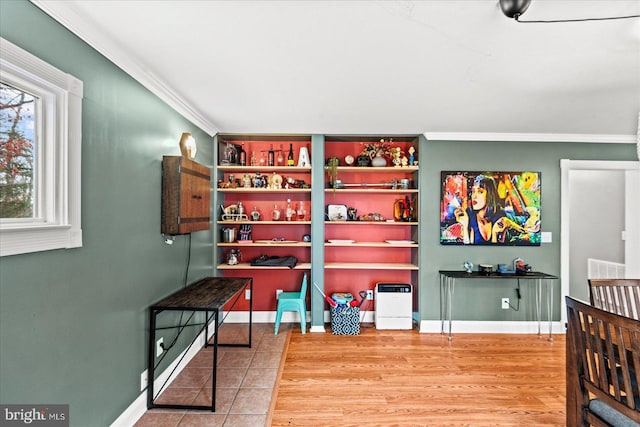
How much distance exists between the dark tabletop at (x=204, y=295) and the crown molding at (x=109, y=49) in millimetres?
1601

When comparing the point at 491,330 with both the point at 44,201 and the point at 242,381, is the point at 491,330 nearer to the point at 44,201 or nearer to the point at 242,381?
the point at 242,381

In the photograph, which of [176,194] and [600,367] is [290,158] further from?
[600,367]

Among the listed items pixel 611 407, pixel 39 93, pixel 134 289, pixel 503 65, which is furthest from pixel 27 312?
pixel 503 65

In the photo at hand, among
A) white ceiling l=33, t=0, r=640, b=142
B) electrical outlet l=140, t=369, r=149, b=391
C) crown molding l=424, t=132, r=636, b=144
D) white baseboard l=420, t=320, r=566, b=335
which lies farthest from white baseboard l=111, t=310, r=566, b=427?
white ceiling l=33, t=0, r=640, b=142

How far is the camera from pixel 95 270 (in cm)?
185

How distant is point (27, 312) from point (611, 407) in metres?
2.67

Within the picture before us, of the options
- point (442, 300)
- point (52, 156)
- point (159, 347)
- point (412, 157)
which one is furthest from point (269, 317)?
point (52, 156)

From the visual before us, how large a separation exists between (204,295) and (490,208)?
10.9 feet

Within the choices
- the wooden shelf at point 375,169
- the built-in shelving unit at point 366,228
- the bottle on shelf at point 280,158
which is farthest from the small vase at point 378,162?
the bottle on shelf at point 280,158

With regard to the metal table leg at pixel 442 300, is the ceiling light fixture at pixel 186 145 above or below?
above

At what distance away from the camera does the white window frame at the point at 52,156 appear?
4.44ft

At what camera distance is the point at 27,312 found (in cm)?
141

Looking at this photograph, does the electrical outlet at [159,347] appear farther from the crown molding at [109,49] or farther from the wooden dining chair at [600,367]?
the wooden dining chair at [600,367]

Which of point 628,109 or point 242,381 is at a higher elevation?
point 628,109
